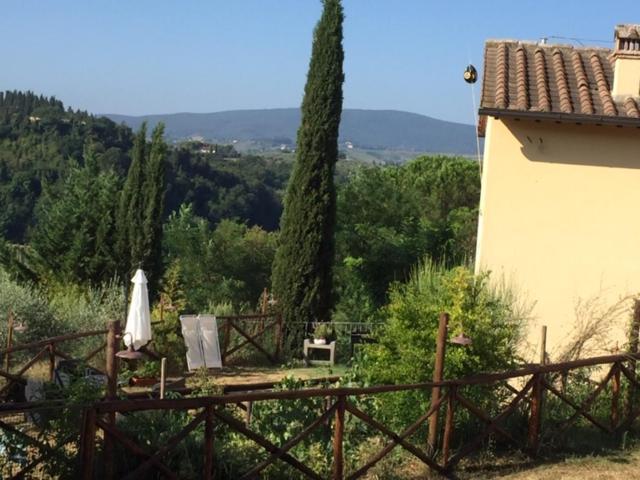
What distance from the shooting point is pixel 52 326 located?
14375 millimetres

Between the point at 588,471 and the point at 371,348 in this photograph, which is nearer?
the point at 588,471

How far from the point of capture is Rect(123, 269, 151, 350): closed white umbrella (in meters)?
9.69

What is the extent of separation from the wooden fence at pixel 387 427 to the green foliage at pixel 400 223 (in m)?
10.5

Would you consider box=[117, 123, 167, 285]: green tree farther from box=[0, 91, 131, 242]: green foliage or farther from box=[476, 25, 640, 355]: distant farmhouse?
box=[0, 91, 131, 242]: green foliage

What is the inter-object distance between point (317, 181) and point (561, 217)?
7451 millimetres

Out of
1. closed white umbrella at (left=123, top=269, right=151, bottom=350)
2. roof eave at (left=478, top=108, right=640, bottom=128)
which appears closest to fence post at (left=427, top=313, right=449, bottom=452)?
closed white umbrella at (left=123, top=269, right=151, bottom=350)

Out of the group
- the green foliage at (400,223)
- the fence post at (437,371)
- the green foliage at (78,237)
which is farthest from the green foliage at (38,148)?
the fence post at (437,371)

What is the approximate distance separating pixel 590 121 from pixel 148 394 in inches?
243

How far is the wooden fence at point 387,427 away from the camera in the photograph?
6.07 m

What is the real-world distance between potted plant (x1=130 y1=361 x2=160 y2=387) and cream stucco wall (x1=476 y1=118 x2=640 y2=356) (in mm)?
4968

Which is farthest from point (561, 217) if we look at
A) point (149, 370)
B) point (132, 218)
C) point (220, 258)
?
point (220, 258)

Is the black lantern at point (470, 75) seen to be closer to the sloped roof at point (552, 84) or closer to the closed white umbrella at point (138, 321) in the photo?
the sloped roof at point (552, 84)

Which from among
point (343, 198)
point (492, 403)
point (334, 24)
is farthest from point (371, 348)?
point (343, 198)

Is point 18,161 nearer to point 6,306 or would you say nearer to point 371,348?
point 6,306
